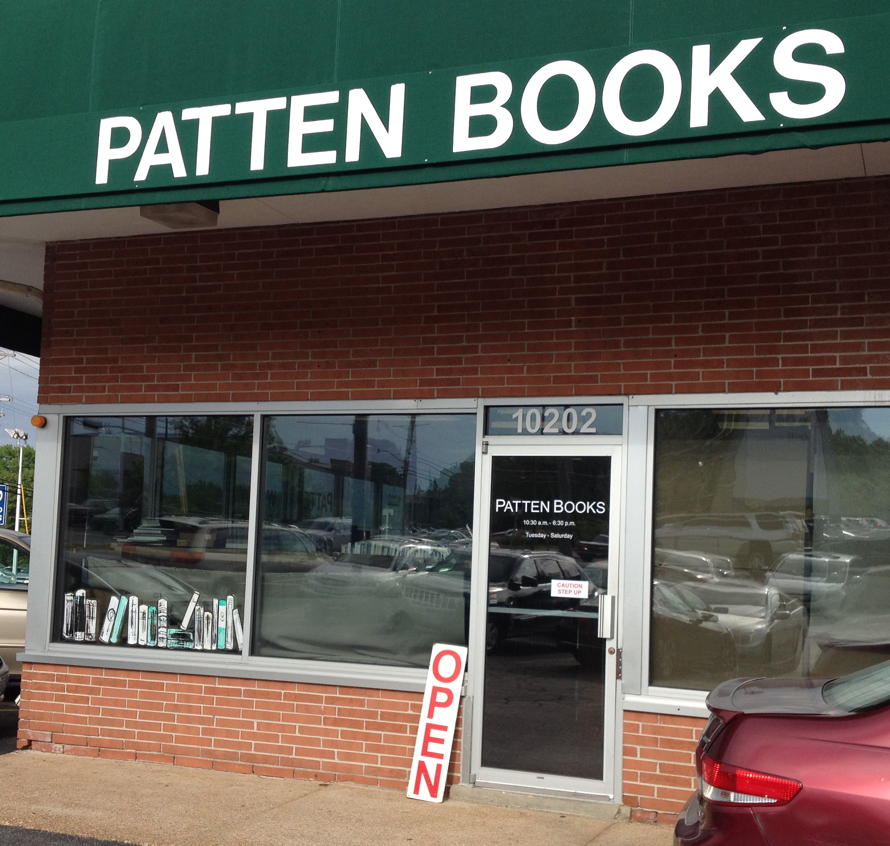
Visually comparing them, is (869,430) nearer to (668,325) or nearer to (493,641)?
(668,325)

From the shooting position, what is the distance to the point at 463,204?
760 centimetres

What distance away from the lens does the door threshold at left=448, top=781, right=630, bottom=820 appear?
6.85m

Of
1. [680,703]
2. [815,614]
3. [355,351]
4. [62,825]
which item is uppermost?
[355,351]

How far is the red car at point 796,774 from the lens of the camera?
369cm

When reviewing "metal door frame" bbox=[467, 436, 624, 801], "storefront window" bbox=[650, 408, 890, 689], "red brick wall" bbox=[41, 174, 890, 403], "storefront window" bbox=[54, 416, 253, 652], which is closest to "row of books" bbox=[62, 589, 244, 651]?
"storefront window" bbox=[54, 416, 253, 652]

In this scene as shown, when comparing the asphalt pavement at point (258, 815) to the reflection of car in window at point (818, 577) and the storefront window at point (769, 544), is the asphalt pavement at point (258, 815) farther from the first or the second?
the reflection of car in window at point (818, 577)

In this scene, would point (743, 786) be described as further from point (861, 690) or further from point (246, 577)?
point (246, 577)

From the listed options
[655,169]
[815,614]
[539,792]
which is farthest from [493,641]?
[655,169]

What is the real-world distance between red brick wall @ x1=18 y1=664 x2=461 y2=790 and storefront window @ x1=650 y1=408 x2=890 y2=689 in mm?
1784

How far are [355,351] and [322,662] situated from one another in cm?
224

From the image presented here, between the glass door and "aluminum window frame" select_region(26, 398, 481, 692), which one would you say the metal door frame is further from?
"aluminum window frame" select_region(26, 398, 481, 692)

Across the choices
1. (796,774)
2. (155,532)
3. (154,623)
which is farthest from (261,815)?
(796,774)

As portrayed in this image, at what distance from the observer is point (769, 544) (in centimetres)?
682

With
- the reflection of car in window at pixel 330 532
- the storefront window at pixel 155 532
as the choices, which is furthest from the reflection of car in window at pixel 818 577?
the storefront window at pixel 155 532
